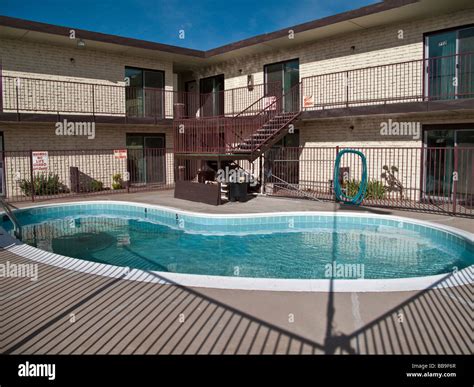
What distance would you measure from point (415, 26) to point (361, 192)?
19.2 feet

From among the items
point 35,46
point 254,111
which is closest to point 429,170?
point 254,111

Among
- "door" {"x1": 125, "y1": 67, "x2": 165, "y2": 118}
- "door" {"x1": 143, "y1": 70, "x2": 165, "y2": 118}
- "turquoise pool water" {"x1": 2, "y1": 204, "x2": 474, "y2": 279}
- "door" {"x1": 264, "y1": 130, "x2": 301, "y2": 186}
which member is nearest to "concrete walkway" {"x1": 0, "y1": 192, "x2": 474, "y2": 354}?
"turquoise pool water" {"x1": 2, "y1": 204, "x2": 474, "y2": 279}

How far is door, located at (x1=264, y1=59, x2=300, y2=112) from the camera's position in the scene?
16.4 meters

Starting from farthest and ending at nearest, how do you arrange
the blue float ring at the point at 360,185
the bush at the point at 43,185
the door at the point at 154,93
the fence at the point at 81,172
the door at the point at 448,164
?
the door at the point at 154,93, the bush at the point at 43,185, the fence at the point at 81,172, the door at the point at 448,164, the blue float ring at the point at 360,185

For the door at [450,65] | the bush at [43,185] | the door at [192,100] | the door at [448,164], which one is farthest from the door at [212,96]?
the door at [448,164]

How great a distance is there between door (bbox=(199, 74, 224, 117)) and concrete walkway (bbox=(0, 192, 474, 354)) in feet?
50.4

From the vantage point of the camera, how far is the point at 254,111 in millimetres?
16984

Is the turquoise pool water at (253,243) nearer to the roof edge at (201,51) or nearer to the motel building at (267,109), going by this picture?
the motel building at (267,109)

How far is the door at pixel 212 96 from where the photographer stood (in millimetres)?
19812

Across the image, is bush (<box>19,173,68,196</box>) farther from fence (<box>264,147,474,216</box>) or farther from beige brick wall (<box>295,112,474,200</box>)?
beige brick wall (<box>295,112,474,200</box>)

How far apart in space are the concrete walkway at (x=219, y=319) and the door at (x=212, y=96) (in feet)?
50.4
